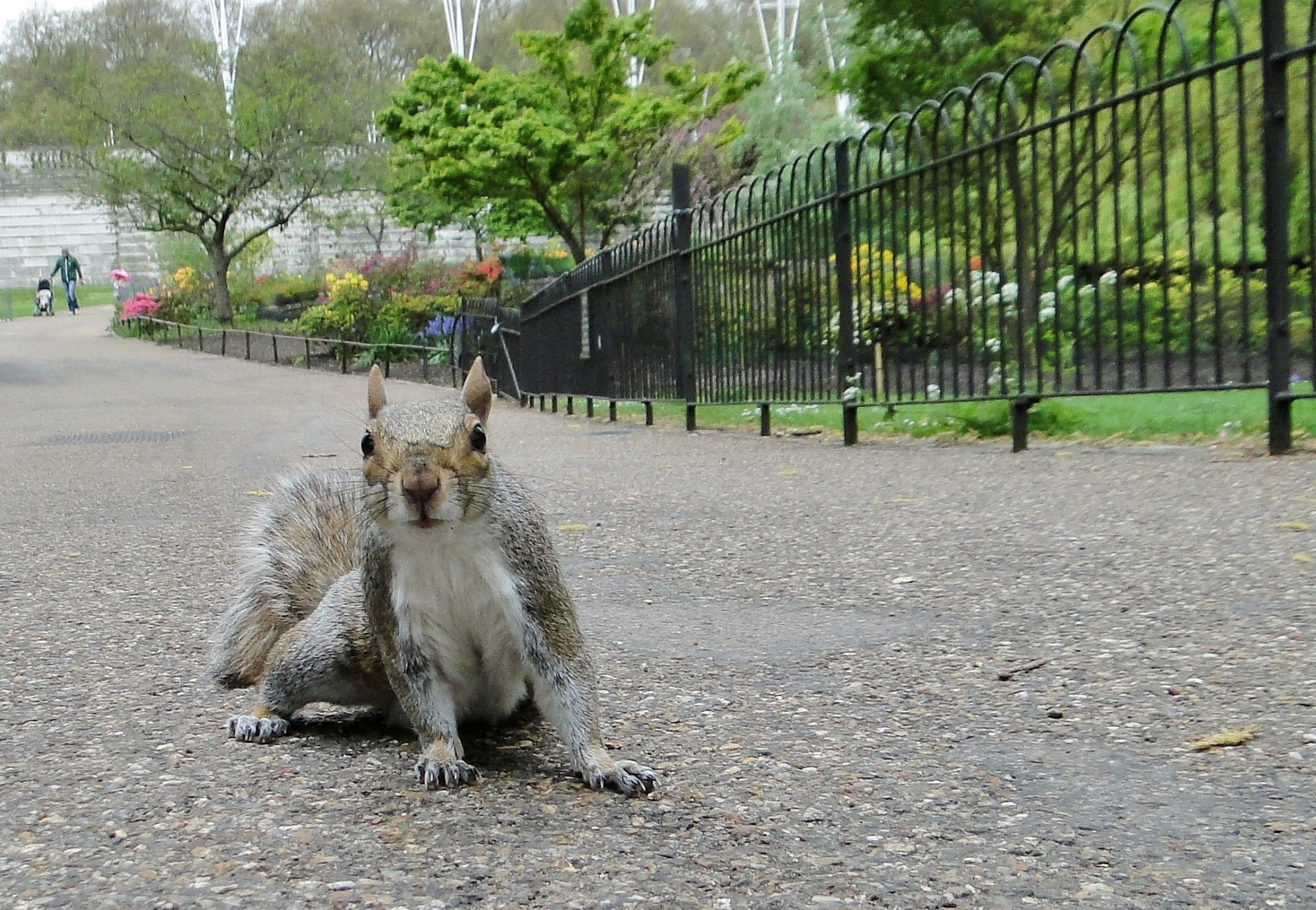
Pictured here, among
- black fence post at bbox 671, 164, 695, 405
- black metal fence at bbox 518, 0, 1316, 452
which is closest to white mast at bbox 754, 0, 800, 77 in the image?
black fence post at bbox 671, 164, 695, 405

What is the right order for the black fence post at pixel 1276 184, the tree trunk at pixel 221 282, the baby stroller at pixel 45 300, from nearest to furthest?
the black fence post at pixel 1276 184 < the tree trunk at pixel 221 282 < the baby stroller at pixel 45 300

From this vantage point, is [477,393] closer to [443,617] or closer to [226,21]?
[443,617]

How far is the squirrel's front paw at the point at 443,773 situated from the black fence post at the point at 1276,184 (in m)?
4.72

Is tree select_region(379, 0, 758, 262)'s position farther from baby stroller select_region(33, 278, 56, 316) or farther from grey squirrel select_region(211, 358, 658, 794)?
grey squirrel select_region(211, 358, 658, 794)

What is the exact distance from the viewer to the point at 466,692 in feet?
8.84

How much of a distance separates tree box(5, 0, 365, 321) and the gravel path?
29167 millimetres

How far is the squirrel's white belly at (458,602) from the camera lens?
2.43 m

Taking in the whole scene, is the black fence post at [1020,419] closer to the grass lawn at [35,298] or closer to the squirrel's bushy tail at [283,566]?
the squirrel's bushy tail at [283,566]

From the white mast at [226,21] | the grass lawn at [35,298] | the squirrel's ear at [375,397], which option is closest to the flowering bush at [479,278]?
the grass lawn at [35,298]

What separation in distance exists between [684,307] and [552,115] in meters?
19.1

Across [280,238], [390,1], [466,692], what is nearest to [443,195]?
[466,692]

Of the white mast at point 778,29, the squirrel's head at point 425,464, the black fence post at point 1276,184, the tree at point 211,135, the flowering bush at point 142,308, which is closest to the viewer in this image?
the squirrel's head at point 425,464

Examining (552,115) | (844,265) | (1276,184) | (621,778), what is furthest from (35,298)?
(621,778)

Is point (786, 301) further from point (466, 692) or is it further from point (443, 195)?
point (443, 195)
